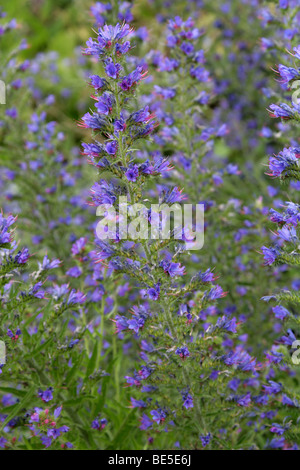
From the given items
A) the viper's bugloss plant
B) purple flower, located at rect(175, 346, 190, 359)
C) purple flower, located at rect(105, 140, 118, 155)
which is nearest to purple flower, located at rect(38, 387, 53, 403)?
the viper's bugloss plant

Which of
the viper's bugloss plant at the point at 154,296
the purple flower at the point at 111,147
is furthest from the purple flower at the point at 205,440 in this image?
the purple flower at the point at 111,147

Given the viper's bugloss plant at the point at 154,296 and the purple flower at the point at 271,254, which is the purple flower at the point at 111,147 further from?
the purple flower at the point at 271,254

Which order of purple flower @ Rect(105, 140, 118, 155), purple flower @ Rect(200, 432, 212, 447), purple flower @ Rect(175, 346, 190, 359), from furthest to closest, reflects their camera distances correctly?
purple flower @ Rect(200, 432, 212, 447) < purple flower @ Rect(175, 346, 190, 359) < purple flower @ Rect(105, 140, 118, 155)

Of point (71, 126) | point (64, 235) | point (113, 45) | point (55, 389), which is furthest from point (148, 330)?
point (71, 126)

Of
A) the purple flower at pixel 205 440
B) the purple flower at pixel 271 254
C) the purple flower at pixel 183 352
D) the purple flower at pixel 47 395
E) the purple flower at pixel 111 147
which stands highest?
the purple flower at pixel 111 147

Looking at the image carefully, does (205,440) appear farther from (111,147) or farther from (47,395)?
(111,147)

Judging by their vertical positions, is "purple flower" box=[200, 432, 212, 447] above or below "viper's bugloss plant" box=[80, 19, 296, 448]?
below

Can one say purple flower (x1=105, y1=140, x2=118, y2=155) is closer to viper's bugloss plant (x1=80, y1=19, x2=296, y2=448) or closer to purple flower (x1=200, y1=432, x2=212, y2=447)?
viper's bugloss plant (x1=80, y1=19, x2=296, y2=448)

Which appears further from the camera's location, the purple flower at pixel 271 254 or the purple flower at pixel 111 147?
the purple flower at pixel 271 254

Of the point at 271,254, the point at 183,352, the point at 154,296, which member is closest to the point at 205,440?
the point at 183,352

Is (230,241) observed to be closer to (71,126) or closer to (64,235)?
(64,235)

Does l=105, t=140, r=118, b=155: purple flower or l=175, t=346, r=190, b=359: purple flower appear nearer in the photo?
l=105, t=140, r=118, b=155: purple flower
